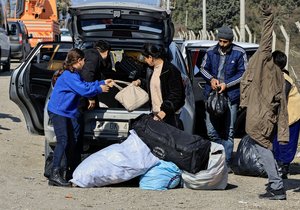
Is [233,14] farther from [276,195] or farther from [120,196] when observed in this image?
[120,196]

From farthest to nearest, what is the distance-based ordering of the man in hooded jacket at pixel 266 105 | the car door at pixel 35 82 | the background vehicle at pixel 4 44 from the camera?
the background vehicle at pixel 4 44
the car door at pixel 35 82
the man in hooded jacket at pixel 266 105

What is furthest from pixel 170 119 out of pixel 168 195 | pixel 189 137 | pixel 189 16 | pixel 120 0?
pixel 189 16

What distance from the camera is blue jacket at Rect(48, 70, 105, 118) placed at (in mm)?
8633

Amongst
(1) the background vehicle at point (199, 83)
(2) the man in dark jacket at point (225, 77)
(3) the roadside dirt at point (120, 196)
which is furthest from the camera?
(1) the background vehicle at point (199, 83)

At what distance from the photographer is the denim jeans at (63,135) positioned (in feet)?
28.8

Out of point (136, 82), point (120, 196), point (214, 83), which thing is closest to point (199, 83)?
point (214, 83)

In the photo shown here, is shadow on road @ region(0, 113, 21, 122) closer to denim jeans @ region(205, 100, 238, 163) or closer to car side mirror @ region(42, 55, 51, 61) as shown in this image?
car side mirror @ region(42, 55, 51, 61)

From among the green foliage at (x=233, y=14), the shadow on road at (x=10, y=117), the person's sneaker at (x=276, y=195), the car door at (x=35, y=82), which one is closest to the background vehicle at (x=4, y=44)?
the green foliage at (x=233, y=14)

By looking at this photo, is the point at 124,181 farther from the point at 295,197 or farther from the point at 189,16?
the point at 189,16

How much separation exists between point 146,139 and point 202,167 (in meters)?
0.71

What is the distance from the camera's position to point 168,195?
8.34 m

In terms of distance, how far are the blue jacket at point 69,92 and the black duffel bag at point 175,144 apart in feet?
2.28

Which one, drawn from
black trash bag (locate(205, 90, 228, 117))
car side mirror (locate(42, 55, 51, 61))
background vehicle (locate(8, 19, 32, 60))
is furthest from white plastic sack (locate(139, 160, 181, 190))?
background vehicle (locate(8, 19, 32, 60))

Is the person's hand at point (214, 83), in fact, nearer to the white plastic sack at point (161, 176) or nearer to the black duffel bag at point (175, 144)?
the black duffel bag at point (175, 144)
